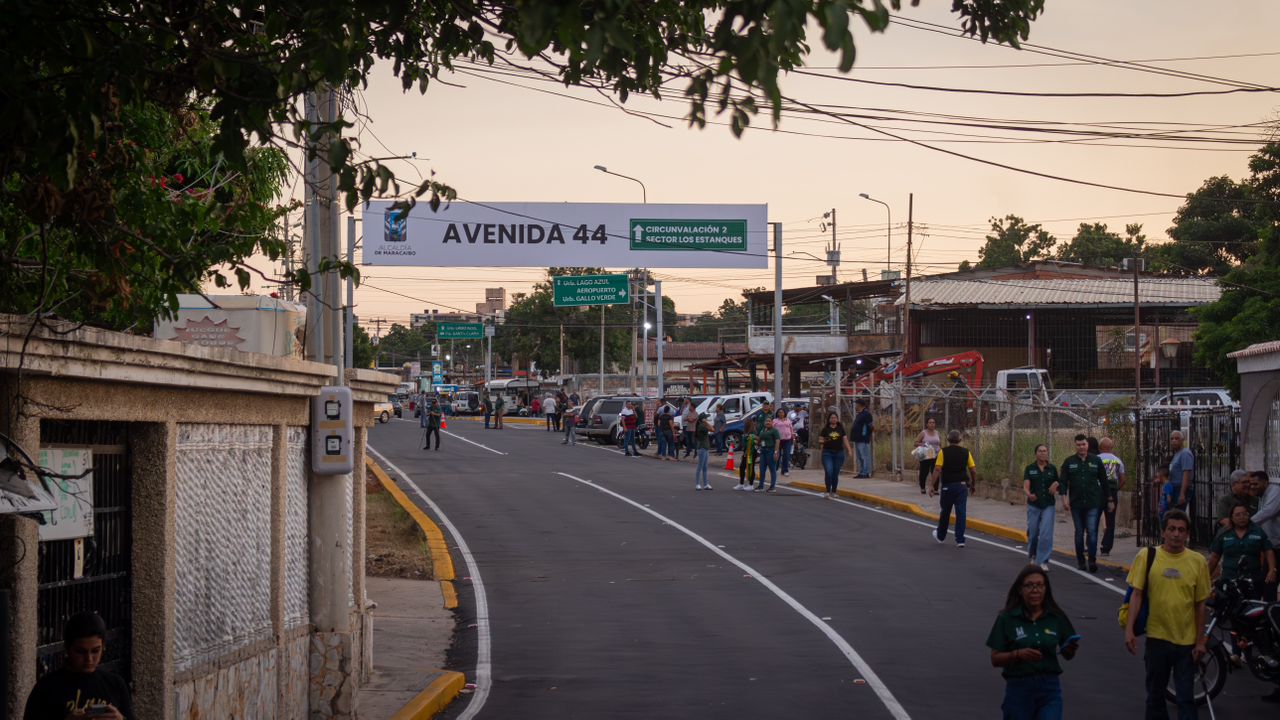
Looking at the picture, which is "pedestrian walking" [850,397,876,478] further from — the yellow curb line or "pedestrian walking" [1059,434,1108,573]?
"pedestrian walking" [1059,434,1108,573]

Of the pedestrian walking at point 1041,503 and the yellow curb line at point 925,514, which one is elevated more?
the pedestrian walking at point 1041,503

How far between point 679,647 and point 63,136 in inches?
353

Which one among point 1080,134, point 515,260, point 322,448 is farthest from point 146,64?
point 515,260

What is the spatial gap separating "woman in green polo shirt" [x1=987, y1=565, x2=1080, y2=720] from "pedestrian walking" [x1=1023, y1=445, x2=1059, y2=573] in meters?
9.36

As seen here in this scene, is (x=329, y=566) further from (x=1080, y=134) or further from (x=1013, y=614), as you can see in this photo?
(x=1080, y=134)

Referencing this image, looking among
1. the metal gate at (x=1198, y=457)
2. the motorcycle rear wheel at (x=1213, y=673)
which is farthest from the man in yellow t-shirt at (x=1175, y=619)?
the metal gate at (x=1198, y=457)

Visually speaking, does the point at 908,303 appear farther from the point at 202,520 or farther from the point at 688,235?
the point at 202,520

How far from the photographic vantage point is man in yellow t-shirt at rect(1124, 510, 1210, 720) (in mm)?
9203

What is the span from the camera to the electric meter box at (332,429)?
33.8ft

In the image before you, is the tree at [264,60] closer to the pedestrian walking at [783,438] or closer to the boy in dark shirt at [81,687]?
the boy in dark shirt at [81,687]

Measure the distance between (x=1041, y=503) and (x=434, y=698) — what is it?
31.3ft

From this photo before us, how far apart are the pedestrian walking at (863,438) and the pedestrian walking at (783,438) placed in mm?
1569

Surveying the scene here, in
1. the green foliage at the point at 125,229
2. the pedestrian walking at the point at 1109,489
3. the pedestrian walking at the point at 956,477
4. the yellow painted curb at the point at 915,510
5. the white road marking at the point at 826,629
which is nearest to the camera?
the green foliage at the point at 125,229

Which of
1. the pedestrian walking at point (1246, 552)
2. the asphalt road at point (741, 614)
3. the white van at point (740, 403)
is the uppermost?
the white van at point (740, 403)
